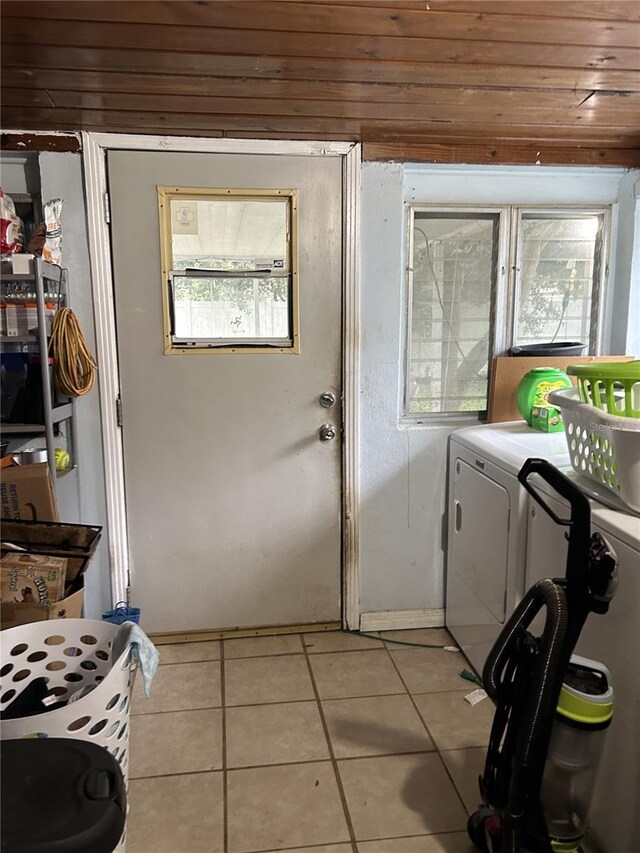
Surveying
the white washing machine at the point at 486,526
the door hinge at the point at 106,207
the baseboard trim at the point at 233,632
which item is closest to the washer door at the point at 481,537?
the white washing machine at the point at 486,526

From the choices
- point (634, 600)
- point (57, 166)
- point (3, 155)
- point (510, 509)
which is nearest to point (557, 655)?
point (634, 600)

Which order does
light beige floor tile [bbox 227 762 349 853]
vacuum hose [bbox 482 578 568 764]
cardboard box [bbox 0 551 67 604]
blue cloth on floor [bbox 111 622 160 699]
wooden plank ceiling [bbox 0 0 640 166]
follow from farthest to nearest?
cardboard box [bbox 0 551 67 604]
light beige floor tile [bbox 227 762 349 853]
blue cloth on floor [bbox 111 622 160 699]
wooden plank ceiling [bbox 0 0 640 166]
vacuum hose [bbox 482 578 568 764]

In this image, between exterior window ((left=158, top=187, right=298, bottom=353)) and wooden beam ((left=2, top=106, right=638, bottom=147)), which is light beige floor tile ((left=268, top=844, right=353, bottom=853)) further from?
wooden beam ((left=2, top=106, right=638, bottom=147))

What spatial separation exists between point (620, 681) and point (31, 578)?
1.67 metres

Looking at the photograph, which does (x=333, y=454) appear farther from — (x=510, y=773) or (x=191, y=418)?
(x=510, y=773)

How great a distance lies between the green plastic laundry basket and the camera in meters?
1.56

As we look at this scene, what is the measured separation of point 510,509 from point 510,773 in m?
0.89

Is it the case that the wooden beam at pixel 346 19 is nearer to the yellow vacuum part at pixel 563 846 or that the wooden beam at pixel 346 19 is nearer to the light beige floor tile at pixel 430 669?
the yellow vacuum part at pixel 563 846

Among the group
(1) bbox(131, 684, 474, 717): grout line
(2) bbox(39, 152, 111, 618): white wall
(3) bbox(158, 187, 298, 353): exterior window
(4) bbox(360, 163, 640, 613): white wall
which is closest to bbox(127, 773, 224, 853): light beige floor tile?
(1) bbox(131, 684, 474, 717): grout line

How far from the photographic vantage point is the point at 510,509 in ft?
7.11

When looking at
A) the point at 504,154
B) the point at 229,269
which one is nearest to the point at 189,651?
the point at 229,269

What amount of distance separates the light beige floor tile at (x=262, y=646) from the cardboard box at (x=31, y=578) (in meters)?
1.01

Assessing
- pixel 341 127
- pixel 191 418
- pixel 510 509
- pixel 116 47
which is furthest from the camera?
pixel 191 418

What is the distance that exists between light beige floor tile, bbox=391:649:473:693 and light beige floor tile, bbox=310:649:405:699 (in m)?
0.05
